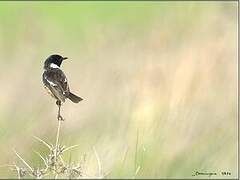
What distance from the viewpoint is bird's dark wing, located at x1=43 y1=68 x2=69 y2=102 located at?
4102 millimetres

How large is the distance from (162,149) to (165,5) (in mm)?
5914

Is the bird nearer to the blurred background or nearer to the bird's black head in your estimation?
the bird's black head

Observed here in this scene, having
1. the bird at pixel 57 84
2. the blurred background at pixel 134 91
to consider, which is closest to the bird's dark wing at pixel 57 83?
the bird at pixel 57 84

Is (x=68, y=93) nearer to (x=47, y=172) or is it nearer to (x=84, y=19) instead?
(x=47, y=172)

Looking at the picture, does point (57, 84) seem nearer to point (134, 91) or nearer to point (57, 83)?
point (57, 83)

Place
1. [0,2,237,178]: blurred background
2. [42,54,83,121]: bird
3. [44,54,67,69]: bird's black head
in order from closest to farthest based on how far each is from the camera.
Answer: [42,54,83,121]: bird, [44,54,67,69]: bird's black head, [0,2,237,178]: blurred background

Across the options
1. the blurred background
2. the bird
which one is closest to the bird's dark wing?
the bird

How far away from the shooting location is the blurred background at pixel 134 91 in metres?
6.79

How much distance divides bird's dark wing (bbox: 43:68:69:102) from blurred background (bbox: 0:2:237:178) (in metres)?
1.41

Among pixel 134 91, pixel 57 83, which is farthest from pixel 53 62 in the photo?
pixel 134 91

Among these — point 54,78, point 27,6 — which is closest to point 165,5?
point 27,6

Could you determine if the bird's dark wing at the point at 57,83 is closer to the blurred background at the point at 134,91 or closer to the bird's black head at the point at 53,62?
the bird's black head at the point at 53,62

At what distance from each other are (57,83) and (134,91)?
14.1 ft

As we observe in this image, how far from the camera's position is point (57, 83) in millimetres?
4117
